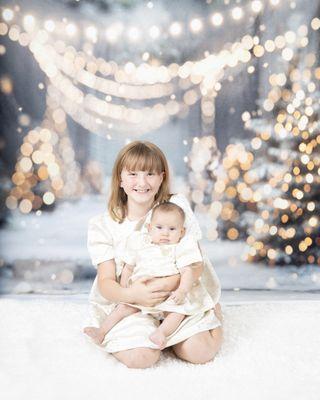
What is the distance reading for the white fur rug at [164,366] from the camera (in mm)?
1521

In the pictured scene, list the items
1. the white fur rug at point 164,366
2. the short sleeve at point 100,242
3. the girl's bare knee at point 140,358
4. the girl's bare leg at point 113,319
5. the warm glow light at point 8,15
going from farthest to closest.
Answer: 1. the warm glow light at point 8,15
2. the short sleeve at point 100,242
3. the girl's bare leg at point 113,319
4. the girl's bare knee at point 140,358
5. the white fur rug at point 164,366

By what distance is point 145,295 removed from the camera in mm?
1750

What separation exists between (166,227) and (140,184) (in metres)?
0.17

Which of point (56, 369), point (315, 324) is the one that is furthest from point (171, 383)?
point (315, 324)

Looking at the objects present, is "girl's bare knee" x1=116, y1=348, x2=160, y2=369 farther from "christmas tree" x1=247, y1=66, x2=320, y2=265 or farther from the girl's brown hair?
"christmas tree" x1=247, y1=66, x2=320, y2=265

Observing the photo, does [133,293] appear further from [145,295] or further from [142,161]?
[142,161]

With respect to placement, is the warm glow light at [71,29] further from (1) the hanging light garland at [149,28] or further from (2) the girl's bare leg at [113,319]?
(2) the girl's bare leg at [113,319]

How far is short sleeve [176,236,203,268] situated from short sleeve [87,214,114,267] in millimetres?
230

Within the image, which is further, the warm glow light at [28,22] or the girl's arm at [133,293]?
the warm glow light at [28,22]

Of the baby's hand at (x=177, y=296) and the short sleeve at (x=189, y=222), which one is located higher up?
the short sleeve at (x=189, y=222)

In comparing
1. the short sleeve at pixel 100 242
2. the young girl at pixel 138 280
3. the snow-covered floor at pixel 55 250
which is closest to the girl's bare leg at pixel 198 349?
the young girl at pixel 138 280

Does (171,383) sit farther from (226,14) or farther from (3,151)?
(226,14)

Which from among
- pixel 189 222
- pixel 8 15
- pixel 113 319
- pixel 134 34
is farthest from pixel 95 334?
pixel 8 15

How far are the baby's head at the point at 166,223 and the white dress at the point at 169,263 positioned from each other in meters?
0.02
